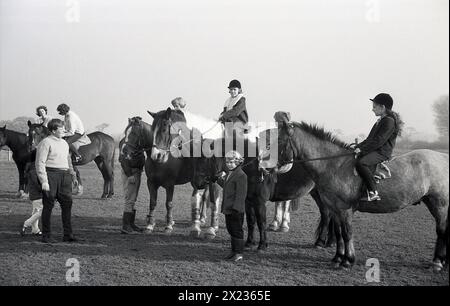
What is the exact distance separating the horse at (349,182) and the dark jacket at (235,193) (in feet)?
2.47

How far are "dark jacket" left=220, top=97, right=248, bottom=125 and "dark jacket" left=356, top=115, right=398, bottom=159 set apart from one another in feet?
8.46

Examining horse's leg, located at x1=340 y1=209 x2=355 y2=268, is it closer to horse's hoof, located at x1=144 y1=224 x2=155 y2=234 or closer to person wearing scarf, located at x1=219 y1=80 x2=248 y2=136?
person wearing scarf, located at x1=219 y1=80 x2=248 y2=136

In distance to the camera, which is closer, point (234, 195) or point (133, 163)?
point (234, 195)

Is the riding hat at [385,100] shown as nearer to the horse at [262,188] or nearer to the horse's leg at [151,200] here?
the horse at [262,188]

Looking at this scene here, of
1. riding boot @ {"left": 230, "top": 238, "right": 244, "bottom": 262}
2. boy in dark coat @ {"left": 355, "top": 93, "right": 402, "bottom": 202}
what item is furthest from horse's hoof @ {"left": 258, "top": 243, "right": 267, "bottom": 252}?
boy in dark coat @ {"left": 355, "top": 93, "right": 402, "bottom": 202}

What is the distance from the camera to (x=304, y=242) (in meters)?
7.67

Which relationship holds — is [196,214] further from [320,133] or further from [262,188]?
[320,133]

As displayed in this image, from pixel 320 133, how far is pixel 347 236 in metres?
1.74

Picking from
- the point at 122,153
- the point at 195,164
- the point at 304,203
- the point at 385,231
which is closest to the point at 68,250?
the point at 122,153

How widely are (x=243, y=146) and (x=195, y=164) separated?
1.11 metres

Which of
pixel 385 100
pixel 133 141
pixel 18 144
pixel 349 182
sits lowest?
pixel 349 182

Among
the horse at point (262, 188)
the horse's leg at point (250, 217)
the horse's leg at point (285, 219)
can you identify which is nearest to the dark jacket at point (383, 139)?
the horse at point (262, 188)

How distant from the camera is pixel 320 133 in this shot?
6.10 metres

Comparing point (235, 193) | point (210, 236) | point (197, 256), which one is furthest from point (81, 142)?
point (235, 193)
